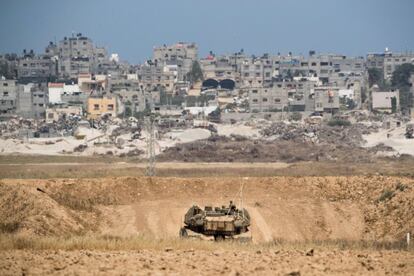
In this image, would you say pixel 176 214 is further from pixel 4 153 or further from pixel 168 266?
pixel 4 153

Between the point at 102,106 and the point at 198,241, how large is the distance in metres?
88.6

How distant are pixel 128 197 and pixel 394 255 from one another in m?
21.3

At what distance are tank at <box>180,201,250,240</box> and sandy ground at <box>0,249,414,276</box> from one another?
8.10 metres

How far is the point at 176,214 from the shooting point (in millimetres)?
39375

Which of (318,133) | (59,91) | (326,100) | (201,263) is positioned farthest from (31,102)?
(201,263)

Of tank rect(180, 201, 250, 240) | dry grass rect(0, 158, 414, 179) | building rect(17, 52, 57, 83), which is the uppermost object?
building rect(17, 52, 57, 83)

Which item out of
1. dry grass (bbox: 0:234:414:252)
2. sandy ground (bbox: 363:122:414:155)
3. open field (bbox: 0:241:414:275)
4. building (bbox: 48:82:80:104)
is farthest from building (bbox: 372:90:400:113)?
open field (bbox: 0:241:414:275)

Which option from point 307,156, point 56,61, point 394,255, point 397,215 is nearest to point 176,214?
point 397,215

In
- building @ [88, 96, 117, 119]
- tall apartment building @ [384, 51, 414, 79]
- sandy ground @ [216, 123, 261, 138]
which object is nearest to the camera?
sandy ground @ [216, 123, 261, 138]

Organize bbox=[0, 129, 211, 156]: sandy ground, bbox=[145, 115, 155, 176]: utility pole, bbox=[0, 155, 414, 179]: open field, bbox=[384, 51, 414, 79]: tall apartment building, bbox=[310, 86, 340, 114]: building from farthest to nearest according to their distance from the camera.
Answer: bbox=[384, 51, 414, 79]: tall apartment building < bbox=[310, 86, 340, 114]: building < bbox=[0, 129, 211, 156]: sandy ground < bbox=[0, 155, 414, 179]: open field < bbox=[145, 115, 155, 176]: utility pole

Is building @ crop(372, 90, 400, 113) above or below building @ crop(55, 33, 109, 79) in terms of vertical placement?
below

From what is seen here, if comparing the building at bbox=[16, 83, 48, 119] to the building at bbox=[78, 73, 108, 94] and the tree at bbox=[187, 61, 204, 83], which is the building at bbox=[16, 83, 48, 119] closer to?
the building at bbox=[78, 73, 108, 94]

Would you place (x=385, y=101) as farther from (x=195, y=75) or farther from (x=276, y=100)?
(x=195, y=75)

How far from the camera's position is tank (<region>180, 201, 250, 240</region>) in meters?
31.1
